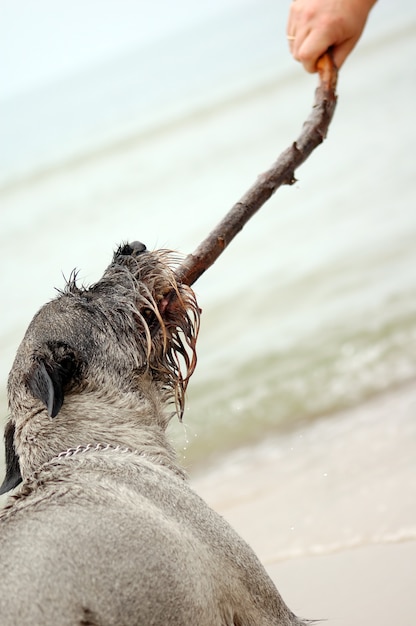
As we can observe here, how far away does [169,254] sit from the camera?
3.72 m

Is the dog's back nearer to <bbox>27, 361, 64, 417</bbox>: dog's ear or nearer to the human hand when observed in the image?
<bbox>27, 361, 64, 417</bbox>: dog's ear

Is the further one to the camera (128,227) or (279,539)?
(128,227)

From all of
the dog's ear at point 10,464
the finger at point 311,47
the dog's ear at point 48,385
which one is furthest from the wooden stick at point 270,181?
the dog's ear at point 10,464

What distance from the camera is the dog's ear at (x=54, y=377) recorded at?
10.00 ft

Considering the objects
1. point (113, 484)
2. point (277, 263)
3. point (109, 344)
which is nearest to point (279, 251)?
point (277, 263)

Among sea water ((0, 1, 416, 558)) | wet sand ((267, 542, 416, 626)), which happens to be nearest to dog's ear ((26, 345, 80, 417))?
sea water ((0, 1, 416, 558))

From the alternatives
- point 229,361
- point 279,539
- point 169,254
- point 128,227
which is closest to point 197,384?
point 229,361

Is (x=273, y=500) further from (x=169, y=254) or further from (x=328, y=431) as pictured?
(x=169, y=254)

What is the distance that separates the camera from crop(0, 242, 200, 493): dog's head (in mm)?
3252

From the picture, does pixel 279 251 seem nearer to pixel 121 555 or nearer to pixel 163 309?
pixel 163 309

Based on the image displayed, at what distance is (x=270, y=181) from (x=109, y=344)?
106 cm

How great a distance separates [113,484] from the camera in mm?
2869

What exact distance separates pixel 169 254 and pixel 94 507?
1.30 meters

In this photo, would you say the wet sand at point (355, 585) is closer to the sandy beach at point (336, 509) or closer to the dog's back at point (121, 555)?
the sandy beach at point (336, 509)
